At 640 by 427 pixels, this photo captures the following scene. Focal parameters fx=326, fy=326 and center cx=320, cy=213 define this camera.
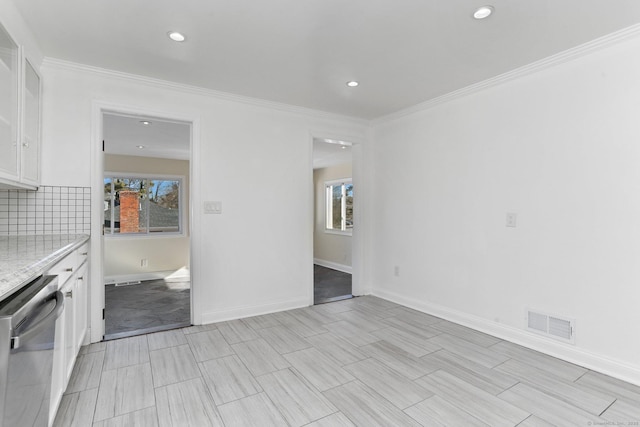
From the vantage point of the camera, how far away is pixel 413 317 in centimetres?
346

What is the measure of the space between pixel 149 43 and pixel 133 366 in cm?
234

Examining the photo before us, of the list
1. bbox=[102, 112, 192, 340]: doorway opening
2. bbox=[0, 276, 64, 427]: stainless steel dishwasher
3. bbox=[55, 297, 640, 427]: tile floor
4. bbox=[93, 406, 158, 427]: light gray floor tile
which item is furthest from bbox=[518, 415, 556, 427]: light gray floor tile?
bbox=[102, 112, 192, 340]: doorway opening

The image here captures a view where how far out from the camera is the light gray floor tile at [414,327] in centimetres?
299

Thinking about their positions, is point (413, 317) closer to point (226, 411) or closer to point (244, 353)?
point (244, 353)

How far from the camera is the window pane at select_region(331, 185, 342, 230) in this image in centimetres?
695

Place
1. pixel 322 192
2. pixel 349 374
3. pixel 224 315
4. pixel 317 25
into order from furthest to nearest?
pixel 322 192 → pixel 224 315 → pixel 349 374 → pixel 317 25

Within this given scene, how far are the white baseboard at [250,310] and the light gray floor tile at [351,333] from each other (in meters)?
0.65

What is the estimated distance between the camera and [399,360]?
248 centimetres

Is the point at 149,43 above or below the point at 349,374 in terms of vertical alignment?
above

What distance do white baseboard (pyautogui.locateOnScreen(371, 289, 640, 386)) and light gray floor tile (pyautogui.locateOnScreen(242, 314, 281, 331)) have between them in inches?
62.9

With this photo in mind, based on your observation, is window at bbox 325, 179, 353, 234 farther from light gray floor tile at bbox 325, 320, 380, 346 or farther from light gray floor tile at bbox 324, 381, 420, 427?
light gray floor tile at bbox 324, 381, 420, 427

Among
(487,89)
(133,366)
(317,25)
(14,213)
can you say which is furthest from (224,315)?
(487,89)

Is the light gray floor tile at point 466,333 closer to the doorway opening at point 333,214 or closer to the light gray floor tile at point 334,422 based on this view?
the light gray floor tile at point 334,422

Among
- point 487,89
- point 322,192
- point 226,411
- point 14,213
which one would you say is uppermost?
point 487,89
